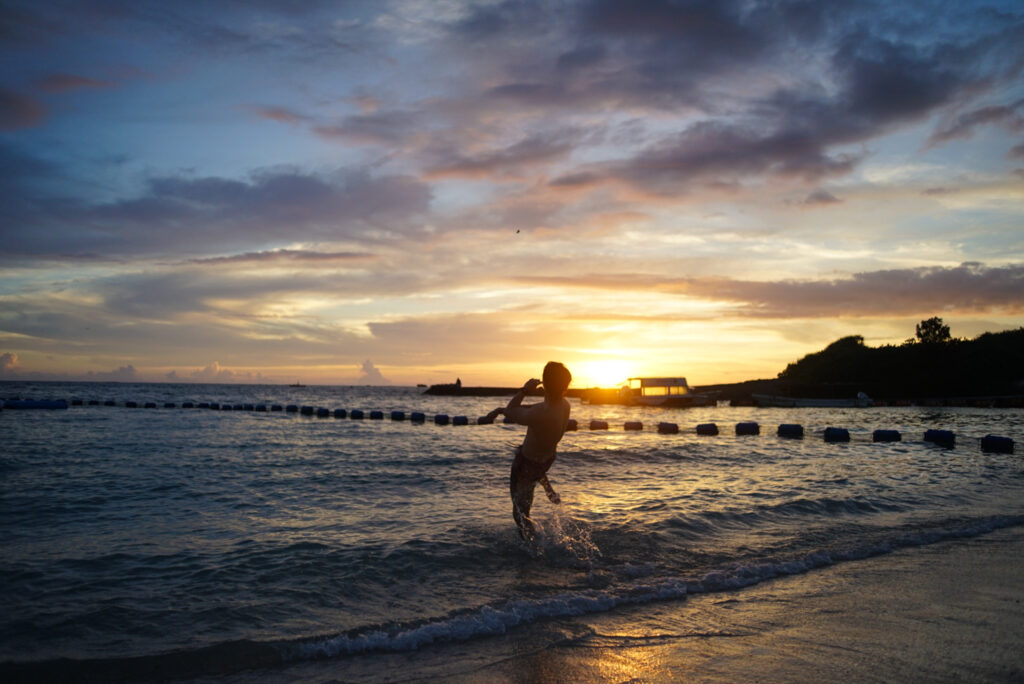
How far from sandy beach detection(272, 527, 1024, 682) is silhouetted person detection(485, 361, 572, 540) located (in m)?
2.51

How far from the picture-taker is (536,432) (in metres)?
8.24

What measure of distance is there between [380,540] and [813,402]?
199ft

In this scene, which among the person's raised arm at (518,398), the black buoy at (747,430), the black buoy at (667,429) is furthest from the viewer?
the black buoy at (667,429)

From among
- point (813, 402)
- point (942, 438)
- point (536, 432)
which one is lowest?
point (942, 438)

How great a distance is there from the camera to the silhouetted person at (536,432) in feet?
26.0

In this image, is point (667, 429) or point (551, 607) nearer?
point (551, 607)

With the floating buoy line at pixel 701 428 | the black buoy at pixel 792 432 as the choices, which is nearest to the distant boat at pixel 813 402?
the floating buoy line at pixel 701 428

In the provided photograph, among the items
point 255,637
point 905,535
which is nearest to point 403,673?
point 255,637

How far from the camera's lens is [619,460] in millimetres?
19781

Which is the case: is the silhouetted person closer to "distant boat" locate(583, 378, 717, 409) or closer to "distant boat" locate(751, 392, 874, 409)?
"distant boat" locate(583, 378, 717, 409)

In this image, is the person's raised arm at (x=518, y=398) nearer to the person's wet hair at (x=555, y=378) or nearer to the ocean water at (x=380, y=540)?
the person's wet hair at (x=555, y=378)

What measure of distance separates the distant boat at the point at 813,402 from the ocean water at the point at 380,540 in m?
40.1

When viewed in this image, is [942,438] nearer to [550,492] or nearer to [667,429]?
[667,429]

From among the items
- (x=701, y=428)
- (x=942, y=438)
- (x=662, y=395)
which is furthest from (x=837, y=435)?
(x=662, y=395)
